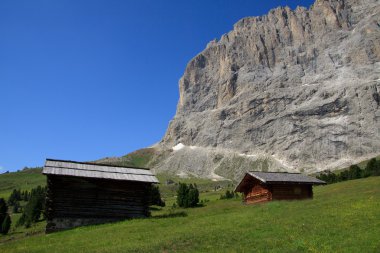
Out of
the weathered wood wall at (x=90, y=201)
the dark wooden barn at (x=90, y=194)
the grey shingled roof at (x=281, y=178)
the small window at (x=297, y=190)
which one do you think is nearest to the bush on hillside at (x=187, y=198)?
the grey shingled roof at (x=281, y=178)

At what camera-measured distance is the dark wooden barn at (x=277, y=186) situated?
3881cm

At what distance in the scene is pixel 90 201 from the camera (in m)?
32.3

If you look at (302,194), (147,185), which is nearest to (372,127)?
Result: (302,194)

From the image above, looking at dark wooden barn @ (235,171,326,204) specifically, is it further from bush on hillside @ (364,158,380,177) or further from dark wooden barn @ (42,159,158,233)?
bush on hillside @ (364,158,380,177)

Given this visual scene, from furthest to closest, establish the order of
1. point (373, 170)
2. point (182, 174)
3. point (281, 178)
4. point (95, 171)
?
point (182, 174) → point (373, 170) → point (281, 178) → point (95, 171)

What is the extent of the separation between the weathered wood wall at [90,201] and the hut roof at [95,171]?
54 centimetres

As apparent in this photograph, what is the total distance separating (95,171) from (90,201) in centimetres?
279

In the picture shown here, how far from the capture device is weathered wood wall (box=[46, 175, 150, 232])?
3102 centimetres

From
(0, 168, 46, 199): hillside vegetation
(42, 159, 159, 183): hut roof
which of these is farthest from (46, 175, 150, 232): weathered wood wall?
(0, 168, 46, 199): hillside vegetation

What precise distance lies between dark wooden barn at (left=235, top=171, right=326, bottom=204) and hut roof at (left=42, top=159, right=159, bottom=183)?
41.6 ft

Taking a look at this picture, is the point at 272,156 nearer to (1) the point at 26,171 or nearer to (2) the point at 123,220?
(1) the point at 26,171

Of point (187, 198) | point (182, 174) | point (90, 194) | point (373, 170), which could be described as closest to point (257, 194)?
point (90, 194)

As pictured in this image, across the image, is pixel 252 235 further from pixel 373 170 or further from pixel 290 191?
pixel 373 170

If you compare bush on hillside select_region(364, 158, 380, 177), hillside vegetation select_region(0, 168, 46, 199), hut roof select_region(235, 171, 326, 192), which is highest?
hillside vegetation select_region(0, 168, 46, 199)
